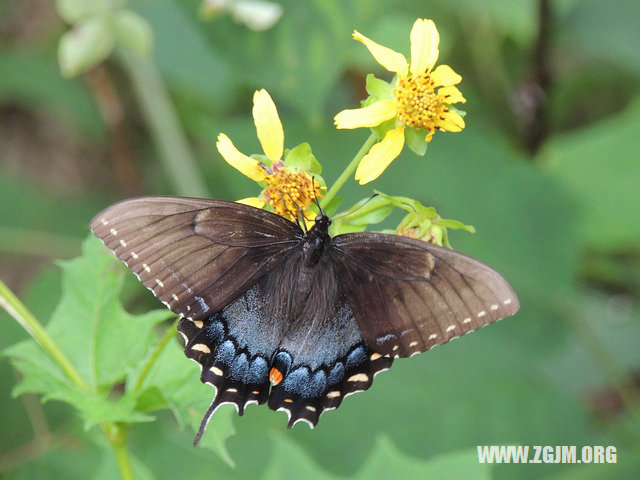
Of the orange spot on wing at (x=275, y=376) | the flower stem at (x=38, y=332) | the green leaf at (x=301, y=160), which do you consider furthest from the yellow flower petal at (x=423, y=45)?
the flower stem at (x=38, y=332)

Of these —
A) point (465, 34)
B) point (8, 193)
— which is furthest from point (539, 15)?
point (8, 193)

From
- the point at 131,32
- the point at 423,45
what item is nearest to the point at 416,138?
the point at 423,45

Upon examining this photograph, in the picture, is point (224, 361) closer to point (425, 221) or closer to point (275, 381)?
point (275, 381)

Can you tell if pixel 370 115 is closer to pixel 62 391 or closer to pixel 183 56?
pixel 62 391

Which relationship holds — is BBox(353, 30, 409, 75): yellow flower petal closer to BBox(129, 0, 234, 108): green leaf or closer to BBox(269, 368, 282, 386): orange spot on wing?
BBox(269, 368, 282, 386): orange spot on wing

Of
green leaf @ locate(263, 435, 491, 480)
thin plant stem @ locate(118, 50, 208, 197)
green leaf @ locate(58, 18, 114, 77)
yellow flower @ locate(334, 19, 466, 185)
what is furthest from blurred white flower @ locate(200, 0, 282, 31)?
green leaf @ locate(263, 435, 491, 480)

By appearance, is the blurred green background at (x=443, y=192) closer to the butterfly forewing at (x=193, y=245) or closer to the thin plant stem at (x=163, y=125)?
the thin plant stem at (x=163, y=125)

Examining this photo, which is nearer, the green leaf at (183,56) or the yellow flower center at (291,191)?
the yellow flower center at (291,191)

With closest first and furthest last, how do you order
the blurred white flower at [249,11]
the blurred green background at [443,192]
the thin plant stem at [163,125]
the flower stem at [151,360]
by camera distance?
the flower stem at [151,360], the blurred white flower at [249,11], the blurred green background at [443,192], the thin plant stem at [163,125]
